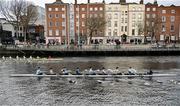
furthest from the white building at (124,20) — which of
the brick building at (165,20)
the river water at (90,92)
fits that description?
the river water at (90,92)

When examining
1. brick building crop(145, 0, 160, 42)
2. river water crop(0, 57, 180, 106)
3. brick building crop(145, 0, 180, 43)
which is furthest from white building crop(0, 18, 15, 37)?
river water crop(0, 57, 180, 106)

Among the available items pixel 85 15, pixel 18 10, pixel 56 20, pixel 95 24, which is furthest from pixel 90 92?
pixel 56 20

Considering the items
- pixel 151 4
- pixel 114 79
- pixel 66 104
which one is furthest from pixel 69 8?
pixel 66 104

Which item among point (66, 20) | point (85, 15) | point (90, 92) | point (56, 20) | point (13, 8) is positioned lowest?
point (90, 92)

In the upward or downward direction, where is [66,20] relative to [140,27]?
upward

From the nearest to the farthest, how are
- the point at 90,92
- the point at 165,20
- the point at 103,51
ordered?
1. the point at 90,92
2. the point at 103,51
3. the point at 165,20

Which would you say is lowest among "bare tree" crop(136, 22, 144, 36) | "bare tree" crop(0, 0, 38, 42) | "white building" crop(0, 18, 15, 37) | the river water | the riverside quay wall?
the river water

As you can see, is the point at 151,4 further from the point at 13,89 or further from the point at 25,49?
the point at 13,89

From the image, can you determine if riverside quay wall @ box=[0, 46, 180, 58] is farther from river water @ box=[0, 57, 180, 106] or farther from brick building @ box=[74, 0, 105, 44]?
river water @ box=[0, 57, 180, 106]

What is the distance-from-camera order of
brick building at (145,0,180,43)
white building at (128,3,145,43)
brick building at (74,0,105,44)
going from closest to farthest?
brick building at (145,0,180,43), brick building at (74,0,105,44), white building at (128,3,145,43)

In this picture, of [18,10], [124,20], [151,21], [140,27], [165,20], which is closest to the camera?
[18,10]

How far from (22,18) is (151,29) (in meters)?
47.3

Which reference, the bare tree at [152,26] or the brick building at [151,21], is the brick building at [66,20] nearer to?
the brick building at [151,21]

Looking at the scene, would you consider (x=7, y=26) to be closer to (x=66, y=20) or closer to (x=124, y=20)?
(x=66, y=20)
